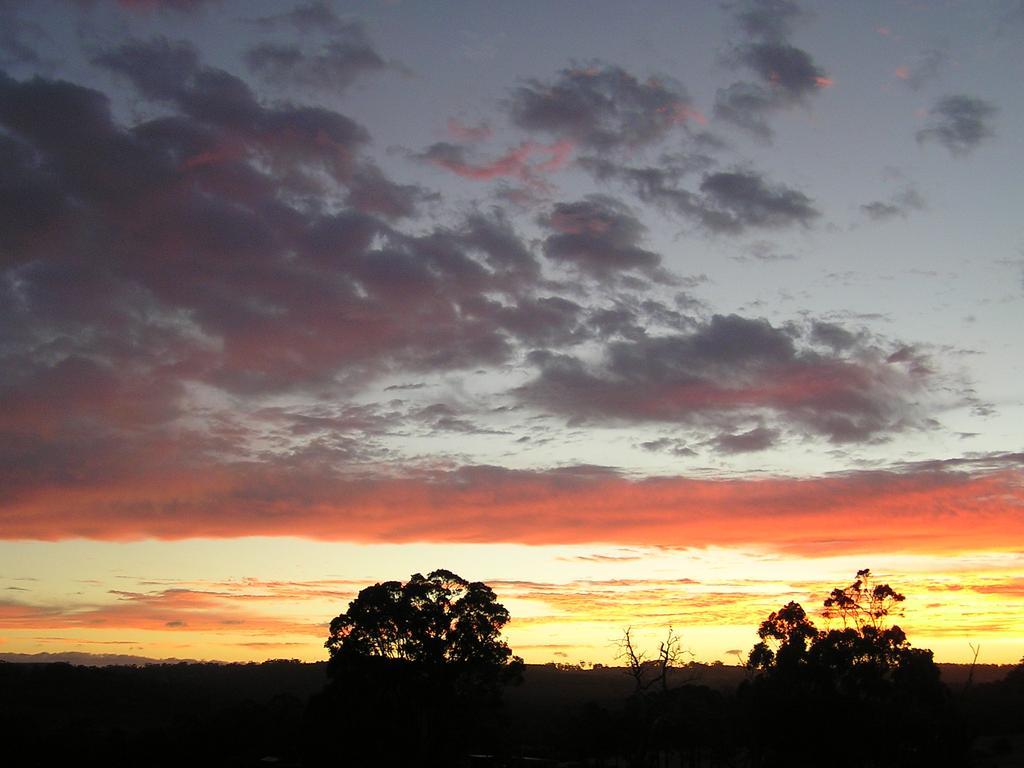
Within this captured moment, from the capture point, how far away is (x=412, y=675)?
62438 mm

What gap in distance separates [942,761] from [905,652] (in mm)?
→ 6920

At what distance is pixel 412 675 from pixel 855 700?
2828 centimetres

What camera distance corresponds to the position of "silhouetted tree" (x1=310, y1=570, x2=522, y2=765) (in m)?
61.5

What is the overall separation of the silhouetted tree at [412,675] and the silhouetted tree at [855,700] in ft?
58.0

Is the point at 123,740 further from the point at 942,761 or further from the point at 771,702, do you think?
the point at 942,761

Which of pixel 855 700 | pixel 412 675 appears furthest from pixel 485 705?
pixel 855 700

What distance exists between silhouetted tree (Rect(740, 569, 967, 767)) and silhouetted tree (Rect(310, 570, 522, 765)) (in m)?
17.7

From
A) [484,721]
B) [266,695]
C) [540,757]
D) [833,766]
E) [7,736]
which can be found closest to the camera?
[833,766]

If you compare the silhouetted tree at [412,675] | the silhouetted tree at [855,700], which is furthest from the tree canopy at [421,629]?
the silhouetted tree at [855,700]

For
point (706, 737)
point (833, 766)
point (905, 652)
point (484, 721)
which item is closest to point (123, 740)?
point (484, 721)

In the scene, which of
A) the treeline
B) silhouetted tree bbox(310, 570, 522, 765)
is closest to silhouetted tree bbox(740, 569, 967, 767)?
the treeline

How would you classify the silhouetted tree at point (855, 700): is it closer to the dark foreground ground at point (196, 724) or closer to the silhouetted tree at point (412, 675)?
the dark foreground ground at point (196, 724)

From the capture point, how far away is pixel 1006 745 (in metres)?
79.1

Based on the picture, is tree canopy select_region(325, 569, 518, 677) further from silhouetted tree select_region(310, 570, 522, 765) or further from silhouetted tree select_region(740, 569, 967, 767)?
silhouetted tree select_region(740, 569, 967, 767)
